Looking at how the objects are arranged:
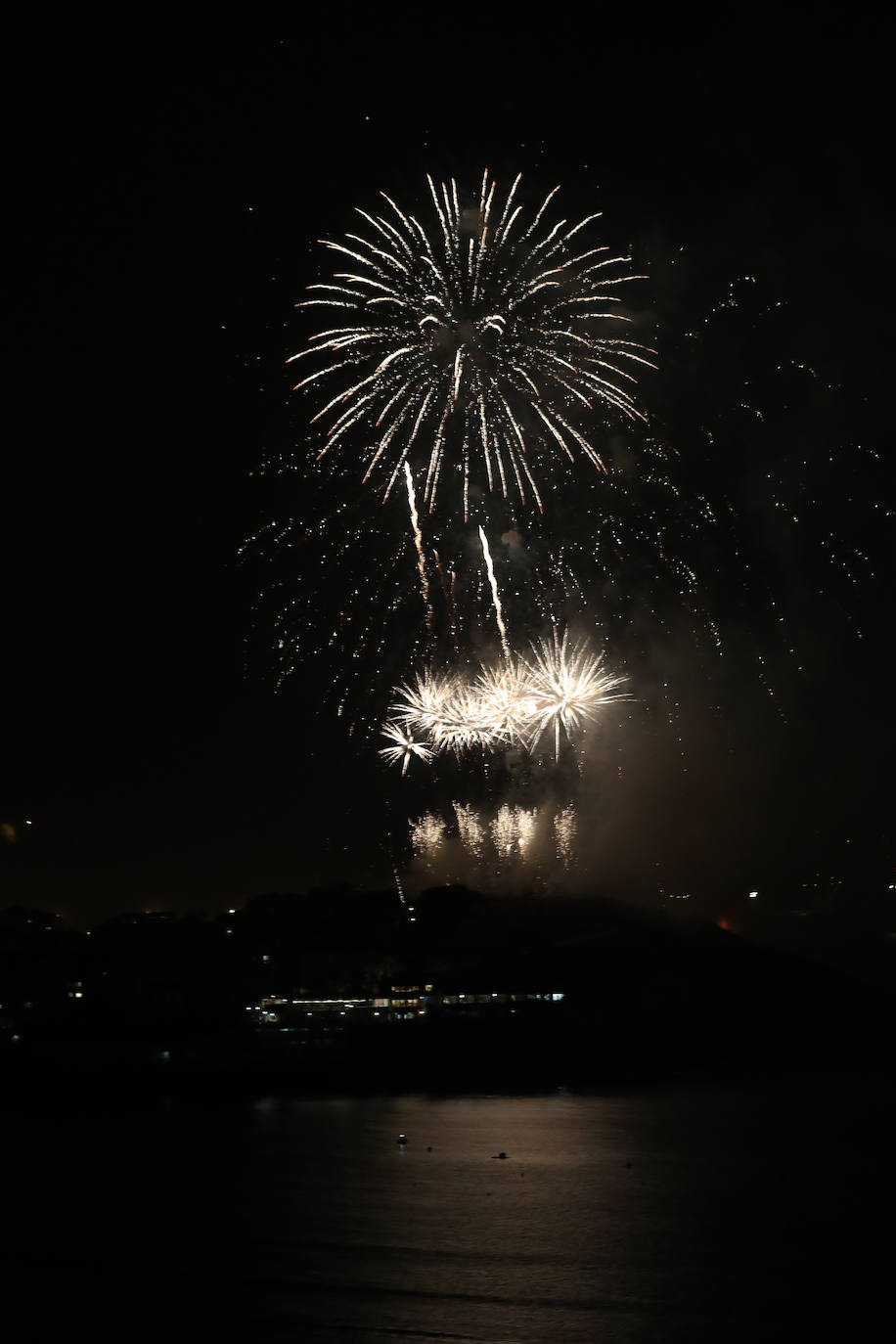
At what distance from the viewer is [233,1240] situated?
631 inches

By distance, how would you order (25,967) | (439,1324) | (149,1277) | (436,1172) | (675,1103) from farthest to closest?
(25,967) → (675,1103) → (436,1172) → (149,1277) → (439,1324)

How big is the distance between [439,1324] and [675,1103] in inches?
876

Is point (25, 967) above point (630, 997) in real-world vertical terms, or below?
above

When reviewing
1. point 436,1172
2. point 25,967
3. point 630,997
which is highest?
point 25,967

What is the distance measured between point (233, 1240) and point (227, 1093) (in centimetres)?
2306

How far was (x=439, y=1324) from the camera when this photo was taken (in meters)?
11.8

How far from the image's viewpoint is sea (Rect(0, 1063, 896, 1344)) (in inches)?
480

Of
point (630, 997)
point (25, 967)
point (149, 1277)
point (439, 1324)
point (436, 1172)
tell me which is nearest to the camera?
point (439, 1324)

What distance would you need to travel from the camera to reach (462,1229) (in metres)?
16.4

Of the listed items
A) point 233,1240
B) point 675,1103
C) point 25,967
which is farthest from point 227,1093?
point 25,967

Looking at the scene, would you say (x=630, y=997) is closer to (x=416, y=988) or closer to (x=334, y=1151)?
(x=416, y=988)

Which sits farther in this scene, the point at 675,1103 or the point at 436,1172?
the point at 675,1103

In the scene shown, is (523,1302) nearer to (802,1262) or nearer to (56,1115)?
(802,1262)

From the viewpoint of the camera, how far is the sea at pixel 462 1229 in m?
12.2
